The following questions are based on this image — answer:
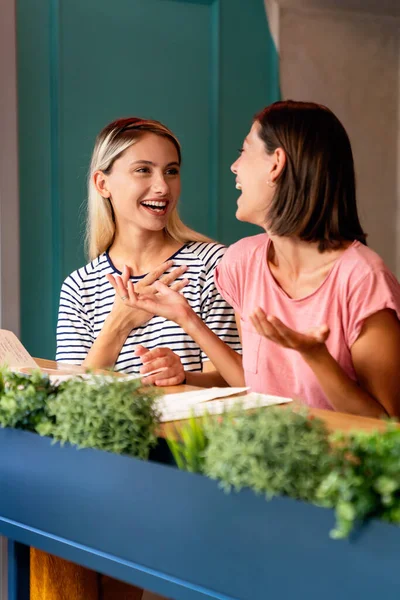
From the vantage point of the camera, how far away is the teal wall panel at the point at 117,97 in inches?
121

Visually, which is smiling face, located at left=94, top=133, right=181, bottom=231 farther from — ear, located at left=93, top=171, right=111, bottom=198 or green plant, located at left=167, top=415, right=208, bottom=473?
green plant, located at left=167, top=415, right=208, bottom=473

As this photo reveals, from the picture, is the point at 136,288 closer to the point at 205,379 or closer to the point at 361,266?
the point at 205,379

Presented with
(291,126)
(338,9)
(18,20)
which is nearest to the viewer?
(291,126)

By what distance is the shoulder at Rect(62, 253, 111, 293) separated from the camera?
247cm

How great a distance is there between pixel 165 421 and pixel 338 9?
2838mm

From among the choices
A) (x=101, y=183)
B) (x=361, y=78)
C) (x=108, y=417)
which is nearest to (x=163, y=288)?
(x=101, y=183)

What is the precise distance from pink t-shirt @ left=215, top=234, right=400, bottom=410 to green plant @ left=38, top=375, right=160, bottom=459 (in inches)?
26.5

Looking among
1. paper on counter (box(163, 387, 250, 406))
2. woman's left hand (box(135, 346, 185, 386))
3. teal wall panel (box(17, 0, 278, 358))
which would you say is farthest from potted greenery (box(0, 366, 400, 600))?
teal wall panel (box(17, 0, 278, 358))

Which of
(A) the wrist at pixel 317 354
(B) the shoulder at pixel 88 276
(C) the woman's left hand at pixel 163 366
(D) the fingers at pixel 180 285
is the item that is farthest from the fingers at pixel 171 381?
(B) the shoulder at pixel 88 276

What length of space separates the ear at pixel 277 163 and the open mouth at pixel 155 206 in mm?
580

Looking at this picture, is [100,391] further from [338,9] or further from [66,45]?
[338,9]

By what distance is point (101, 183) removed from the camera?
8.25 ft

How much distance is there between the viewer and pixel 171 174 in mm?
2479

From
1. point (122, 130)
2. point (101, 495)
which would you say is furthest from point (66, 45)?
point (101, 495)
